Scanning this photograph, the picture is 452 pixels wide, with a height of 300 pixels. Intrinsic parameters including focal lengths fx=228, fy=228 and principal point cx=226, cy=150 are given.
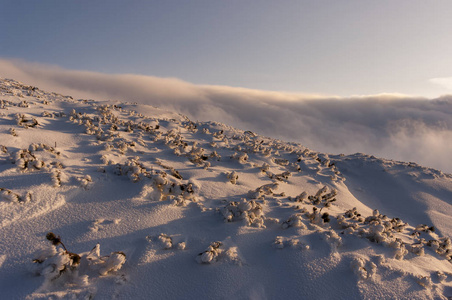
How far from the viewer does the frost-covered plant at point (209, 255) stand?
2.56m

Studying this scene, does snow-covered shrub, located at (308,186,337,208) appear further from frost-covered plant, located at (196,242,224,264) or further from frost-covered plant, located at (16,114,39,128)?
frost-covered plant, located at (16,114,39,128)

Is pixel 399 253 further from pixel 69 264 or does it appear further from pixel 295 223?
pixel 69 264

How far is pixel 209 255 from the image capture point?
2.57 metres

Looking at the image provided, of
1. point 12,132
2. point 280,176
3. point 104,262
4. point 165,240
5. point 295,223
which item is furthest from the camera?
point 280,176

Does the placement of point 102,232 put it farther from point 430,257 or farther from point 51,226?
point 430,257

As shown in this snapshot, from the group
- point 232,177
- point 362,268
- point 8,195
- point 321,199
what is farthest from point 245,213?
point 8,195

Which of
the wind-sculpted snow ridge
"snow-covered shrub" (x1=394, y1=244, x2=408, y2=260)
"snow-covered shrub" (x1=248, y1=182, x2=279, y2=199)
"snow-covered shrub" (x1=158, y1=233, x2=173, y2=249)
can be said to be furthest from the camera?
"snow-covered shrub" (x1=248, y1=182, x2=279, y2=199)

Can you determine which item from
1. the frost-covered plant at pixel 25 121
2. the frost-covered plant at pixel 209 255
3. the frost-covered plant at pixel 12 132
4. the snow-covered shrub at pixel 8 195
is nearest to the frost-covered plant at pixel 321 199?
the frost-covered plant at pixel 209 255

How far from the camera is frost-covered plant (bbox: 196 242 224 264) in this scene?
2559 mm

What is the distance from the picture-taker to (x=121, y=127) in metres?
7.92

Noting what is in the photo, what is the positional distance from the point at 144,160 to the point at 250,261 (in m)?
3.79

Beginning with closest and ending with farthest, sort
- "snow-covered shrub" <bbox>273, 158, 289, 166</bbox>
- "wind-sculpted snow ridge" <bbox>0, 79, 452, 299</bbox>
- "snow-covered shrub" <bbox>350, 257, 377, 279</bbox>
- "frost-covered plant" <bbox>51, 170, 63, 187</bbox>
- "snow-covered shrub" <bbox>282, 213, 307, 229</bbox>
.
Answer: "wind-sculpted snow ridge" <bbox>0, 79, 452, 299</bbox> < "snow-covered shrub" <bbox>350, 257, 377, 279</bbox> < "snow-covered shrub" <bbox>282, 213, 307, 229</bbox> < "frost-covered plant" <bbox>51, 170, 63, 187</bbox> < "snow-covered shrub" <bbox>273, 158, 289, 166</bbox>

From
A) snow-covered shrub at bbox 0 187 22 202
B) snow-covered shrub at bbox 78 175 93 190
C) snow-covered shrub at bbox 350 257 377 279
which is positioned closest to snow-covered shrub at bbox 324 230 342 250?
snow-covered shrub at bbox 350 257 377 279

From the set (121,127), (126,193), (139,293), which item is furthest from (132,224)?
(121,127)
